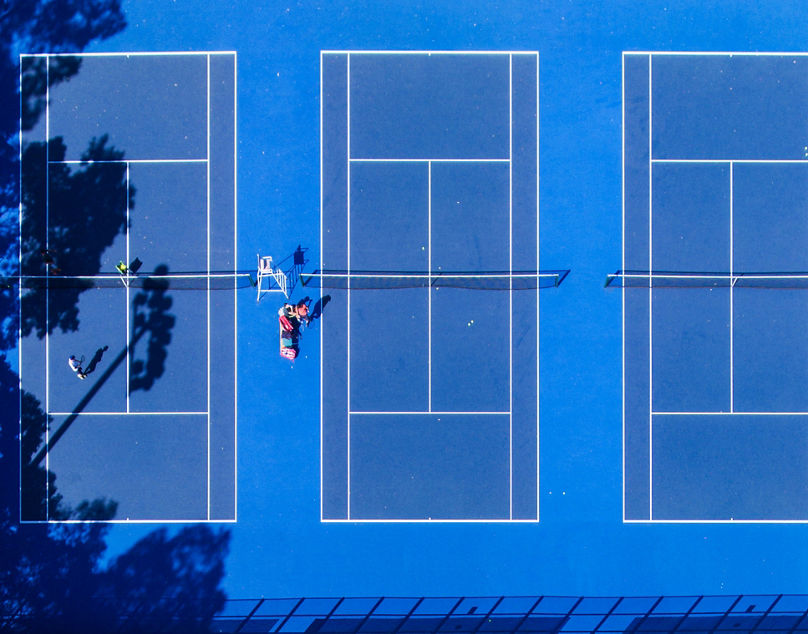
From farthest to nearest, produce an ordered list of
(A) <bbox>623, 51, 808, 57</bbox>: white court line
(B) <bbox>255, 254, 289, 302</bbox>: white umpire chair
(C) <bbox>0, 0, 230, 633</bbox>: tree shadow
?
(C) <bbox>0, 0, 230, 633</bbox>: tree shadow → (A) <bbox>623, 51, 808, 57</bbox>: white court line → (B) <bbox>255, 254, 289, 302</bbox>: white umpire chair

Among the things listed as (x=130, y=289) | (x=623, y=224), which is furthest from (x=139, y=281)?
(x=623, y=224)

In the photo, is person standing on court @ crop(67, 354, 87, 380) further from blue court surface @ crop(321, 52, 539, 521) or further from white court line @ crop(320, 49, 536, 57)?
white court line @ crop(320, 49, 536, 57)

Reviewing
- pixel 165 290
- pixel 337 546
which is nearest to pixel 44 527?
pixel 165 290

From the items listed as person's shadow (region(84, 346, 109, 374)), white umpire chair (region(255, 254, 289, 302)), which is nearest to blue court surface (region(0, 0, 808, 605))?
person's shadow (region(84, 346, 109, 374))

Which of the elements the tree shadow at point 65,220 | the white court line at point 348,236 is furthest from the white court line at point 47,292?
the white court line at point 348,236

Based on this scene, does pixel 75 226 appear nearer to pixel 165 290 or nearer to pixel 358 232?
pixel 165 290

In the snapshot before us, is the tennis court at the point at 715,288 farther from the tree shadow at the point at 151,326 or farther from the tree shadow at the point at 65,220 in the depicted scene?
the tree shadow at the point at 65,220

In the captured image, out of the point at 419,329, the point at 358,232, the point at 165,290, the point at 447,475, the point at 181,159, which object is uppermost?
the point at 181,159
